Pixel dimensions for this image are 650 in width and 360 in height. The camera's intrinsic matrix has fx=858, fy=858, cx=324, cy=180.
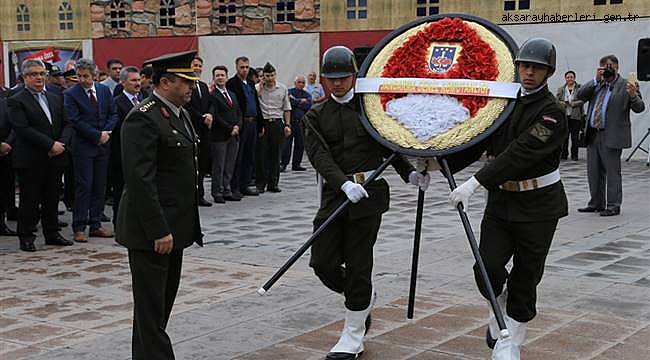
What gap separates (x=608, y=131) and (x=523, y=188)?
21.4 ft

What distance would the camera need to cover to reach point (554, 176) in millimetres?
4797

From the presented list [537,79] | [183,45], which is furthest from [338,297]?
[183,45]

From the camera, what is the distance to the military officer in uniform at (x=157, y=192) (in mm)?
4246

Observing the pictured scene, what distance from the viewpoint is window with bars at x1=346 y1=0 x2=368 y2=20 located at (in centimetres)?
2004

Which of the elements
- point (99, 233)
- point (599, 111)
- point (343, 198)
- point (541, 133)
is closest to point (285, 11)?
point (599, 111)

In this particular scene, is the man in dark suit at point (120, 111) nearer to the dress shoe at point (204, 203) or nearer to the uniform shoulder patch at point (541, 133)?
the dress shoe at point (204, 203)

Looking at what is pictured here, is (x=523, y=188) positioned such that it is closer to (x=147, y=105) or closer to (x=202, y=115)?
(x=147, y=105)

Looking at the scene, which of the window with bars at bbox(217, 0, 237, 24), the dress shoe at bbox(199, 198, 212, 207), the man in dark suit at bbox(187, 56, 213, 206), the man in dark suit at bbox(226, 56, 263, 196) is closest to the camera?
the man in dark suit at bbox(187, 56, 213, 206)

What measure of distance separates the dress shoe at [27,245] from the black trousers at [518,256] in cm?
532

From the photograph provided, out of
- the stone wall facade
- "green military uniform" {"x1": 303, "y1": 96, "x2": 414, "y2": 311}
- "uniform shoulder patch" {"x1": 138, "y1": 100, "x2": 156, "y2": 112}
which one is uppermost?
the stone wall facade

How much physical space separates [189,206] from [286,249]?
4.07 m

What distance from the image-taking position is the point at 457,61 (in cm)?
497

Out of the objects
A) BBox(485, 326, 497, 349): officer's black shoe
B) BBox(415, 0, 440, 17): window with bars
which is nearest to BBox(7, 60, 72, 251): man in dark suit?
BBox(485, 326, 497, 349): officer's black shoe

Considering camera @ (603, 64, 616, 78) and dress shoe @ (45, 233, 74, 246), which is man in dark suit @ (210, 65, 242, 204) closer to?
dress shoe @ (45, 233, 74, 246)
